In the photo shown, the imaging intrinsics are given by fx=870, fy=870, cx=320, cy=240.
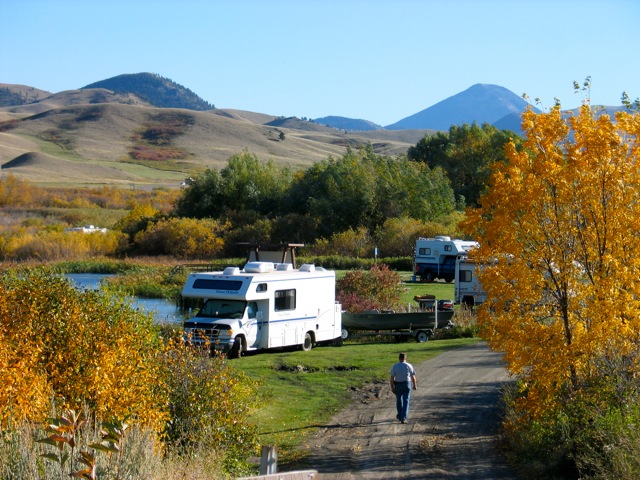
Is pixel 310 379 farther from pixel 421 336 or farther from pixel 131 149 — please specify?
pixel 131 149

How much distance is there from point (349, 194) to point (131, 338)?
5837 cm

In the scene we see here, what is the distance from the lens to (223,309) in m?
23.5

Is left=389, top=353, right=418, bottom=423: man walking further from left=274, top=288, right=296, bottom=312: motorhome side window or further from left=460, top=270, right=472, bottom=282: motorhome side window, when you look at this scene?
left=460, top=270, right=472, bottom=282: motorhome side window

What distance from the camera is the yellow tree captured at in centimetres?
1334

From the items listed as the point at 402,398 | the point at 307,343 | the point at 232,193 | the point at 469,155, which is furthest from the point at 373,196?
the point at 402,398

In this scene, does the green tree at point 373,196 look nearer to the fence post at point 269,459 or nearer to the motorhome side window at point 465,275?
the motorhome side window at point 465,275

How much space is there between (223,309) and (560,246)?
11.7 meters

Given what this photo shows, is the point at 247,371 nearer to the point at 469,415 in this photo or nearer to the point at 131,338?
the point at 469,415

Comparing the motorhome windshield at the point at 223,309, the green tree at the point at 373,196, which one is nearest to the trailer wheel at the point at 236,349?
the motorhome windshield at the point at 223,309

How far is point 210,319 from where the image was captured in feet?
75.9

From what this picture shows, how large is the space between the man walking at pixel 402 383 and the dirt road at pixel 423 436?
0.34 meters

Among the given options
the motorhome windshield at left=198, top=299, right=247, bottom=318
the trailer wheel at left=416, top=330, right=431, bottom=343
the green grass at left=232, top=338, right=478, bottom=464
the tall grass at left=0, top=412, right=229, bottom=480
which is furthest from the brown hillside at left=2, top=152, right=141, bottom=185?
the tall grass at left=0, top=412, right=229, bottom=480

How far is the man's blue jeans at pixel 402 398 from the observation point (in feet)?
50.5

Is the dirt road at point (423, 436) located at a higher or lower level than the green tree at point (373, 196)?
lower
